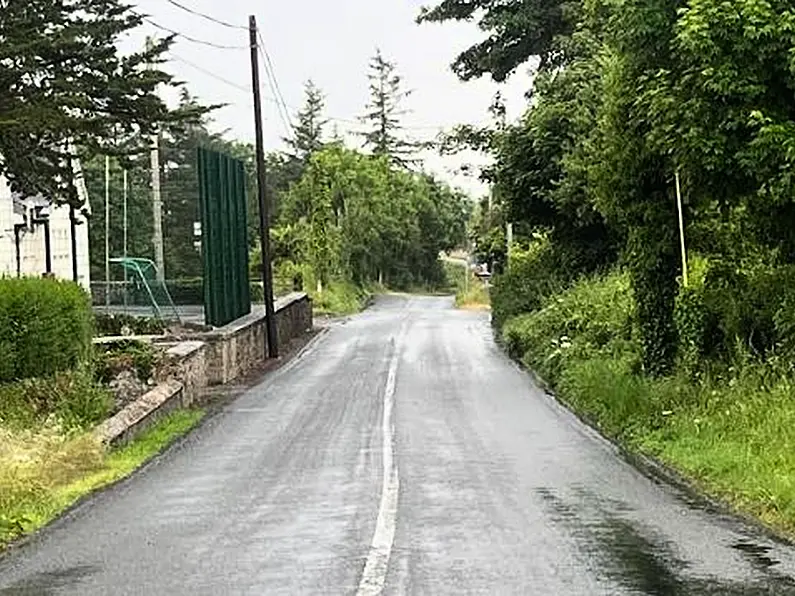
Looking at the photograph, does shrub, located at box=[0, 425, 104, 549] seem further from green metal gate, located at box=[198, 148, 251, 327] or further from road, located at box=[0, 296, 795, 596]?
green metal gate, located at box=[198, 148, 251, 327]

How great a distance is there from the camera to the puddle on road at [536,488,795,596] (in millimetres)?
9320

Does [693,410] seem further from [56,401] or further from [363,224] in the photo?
[363,224]

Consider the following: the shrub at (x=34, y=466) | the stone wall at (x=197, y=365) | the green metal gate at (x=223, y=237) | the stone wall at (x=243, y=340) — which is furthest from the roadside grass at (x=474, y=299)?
the shrub at (x=34, y=466)

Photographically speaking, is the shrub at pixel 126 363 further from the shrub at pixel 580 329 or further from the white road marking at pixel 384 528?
the shrub at pixel 580 329

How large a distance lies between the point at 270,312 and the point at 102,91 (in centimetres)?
1533

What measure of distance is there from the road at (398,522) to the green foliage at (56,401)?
176 cm

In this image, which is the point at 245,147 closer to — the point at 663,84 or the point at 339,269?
the point at 339,269

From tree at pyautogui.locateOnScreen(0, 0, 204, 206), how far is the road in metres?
6.70

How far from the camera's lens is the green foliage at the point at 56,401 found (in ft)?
72.0

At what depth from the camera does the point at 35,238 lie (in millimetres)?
50125

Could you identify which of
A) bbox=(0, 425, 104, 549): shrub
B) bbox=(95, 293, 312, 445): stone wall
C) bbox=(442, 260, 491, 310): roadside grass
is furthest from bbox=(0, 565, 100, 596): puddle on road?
bbox=(442, 260, 491, 310): roadside grass

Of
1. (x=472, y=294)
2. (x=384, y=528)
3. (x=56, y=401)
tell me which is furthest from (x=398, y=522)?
(x=472, y=294)

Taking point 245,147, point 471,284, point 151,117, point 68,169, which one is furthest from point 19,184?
point 245,147

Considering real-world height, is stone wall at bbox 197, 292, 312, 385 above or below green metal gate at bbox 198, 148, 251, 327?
below
